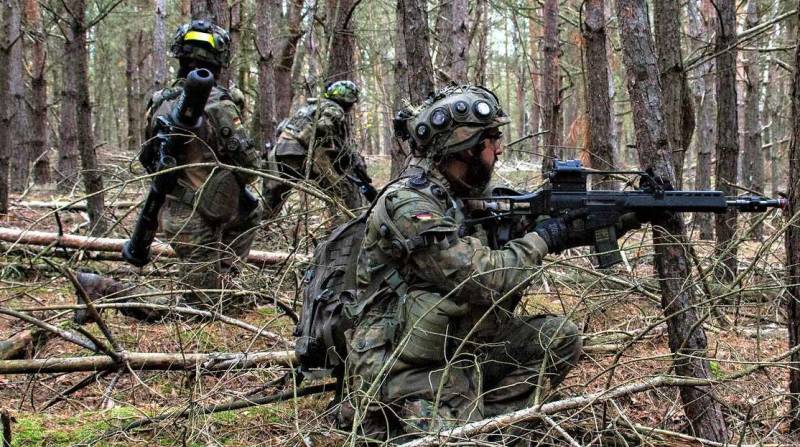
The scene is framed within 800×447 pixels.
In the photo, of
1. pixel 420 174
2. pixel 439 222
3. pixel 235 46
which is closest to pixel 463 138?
pixel 420 174

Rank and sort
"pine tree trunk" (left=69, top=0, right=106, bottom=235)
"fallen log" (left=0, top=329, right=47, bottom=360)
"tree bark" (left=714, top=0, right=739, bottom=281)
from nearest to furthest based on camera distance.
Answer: "fallen log" (left=0, top=329, right=47, bottom=360)
"tree bark" (left=714, top=0, right=739, bottom=281)
"pine tree trunk" (left=69, top=0, right=106, bottom=235)

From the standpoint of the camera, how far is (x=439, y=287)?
3.18 meters

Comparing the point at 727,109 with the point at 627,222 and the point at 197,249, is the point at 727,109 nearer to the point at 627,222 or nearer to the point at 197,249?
the point at 627,222

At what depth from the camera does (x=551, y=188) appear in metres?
3.25

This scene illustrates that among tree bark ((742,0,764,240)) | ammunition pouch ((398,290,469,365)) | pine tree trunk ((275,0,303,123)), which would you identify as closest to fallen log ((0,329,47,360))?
ammunition pouch ((398,290,469,365))

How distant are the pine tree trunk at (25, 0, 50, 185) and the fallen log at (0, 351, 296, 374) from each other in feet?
30.7

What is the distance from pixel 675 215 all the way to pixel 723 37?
343 centimetres

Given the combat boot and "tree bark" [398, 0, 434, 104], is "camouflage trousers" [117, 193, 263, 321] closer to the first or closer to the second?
the combat boot

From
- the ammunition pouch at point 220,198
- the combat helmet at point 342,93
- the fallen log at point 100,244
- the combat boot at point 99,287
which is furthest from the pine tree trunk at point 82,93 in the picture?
the combat helmet at point 342,93

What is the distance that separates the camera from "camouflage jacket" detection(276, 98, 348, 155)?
702 centimetres

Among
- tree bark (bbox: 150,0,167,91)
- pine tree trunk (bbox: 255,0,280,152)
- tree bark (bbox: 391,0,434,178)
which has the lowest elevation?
tree bark (bbox: 391,0,434,178)

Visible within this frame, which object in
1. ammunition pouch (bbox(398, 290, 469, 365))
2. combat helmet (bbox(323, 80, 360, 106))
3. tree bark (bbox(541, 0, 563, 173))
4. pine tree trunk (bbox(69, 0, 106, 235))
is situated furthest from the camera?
tree bark (bbox(541, 0, 563, 173))

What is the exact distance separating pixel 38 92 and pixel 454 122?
1248 cm

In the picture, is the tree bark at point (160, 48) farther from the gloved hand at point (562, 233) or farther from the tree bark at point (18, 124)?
the gloved hand at point (562, 233)
